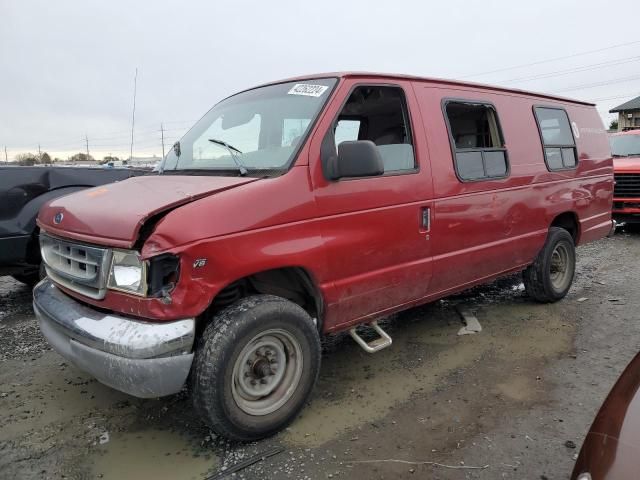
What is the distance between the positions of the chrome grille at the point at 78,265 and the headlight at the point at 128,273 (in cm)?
5

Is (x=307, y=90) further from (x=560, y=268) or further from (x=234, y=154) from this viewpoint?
(x=560, y=268)

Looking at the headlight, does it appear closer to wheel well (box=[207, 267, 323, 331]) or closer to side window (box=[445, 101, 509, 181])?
wheel well (box=[207, 267, 323, 331])

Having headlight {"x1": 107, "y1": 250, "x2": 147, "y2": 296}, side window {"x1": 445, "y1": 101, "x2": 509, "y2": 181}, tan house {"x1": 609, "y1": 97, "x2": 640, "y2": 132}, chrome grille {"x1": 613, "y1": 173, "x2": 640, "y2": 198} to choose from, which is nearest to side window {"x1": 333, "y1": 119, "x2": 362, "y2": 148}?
side window {"x1": 445, "y1": 101, "x2": 509, "y2": 181}

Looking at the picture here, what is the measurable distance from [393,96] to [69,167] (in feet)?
13.1

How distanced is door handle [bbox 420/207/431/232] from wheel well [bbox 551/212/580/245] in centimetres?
228

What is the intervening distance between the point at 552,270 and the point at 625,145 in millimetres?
7478

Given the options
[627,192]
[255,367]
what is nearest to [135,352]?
[255,367]

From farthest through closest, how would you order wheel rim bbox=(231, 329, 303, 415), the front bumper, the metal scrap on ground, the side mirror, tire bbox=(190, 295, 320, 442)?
the metal scrap on ground < the side mirror < wheel rim bbox=(231, 329, 303, 415) < tire bbox=(190, 295, 320, 442) < the front bumper

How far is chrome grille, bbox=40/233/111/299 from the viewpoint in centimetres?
258

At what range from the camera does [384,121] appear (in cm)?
392

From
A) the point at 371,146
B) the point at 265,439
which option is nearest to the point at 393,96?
the point at 371,146

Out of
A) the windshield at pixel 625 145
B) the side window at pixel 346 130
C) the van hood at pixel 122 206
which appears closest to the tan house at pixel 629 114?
the windshield at pixel 625 145

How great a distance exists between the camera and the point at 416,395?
3355 millimetres

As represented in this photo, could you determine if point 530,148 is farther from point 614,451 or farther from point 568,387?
point 614,451
